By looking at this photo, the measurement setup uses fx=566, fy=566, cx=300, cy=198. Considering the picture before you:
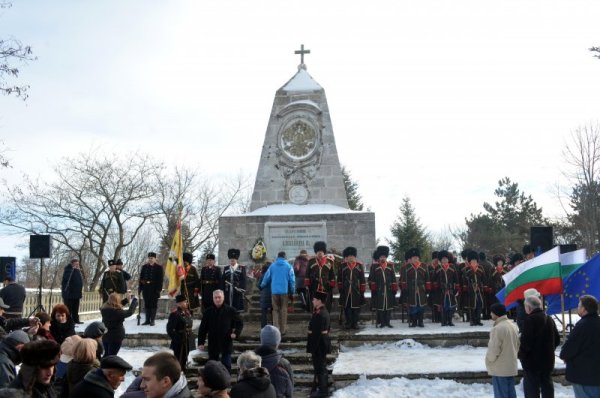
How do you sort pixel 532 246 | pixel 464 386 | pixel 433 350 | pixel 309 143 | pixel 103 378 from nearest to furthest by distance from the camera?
pixel 103 378 < pixel 464 386 < pixel 433 350 < pixel 532 246 < pixel 309 143

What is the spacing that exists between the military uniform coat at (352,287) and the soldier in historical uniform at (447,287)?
6.12 feet

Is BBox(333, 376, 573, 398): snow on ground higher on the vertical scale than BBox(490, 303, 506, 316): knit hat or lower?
lower

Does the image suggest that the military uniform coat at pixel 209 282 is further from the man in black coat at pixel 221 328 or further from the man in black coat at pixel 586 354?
the man in black coat at pixel 586 354

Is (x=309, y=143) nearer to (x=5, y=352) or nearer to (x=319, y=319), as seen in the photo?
(x=319, y=319)

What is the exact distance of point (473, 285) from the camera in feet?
44.8

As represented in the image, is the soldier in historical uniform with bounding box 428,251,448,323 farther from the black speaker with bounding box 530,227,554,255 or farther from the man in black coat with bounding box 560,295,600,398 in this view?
the man in black coat with bounding box 560,295,600,398

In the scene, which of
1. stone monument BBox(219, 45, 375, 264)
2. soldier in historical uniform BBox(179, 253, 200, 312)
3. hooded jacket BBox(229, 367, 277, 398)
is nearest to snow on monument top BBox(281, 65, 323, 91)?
stone monument BBox(219, 45, 375, 264)

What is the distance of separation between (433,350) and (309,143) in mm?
10519

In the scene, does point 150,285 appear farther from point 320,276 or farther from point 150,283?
point 320,276

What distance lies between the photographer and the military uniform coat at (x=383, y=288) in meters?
13.3

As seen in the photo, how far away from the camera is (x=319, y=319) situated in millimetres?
8797

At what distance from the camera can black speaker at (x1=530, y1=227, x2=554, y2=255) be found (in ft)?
40.9

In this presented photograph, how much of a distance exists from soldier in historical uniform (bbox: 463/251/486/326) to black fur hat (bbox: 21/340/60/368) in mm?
11125

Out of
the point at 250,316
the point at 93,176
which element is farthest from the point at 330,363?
the point at 93,176
